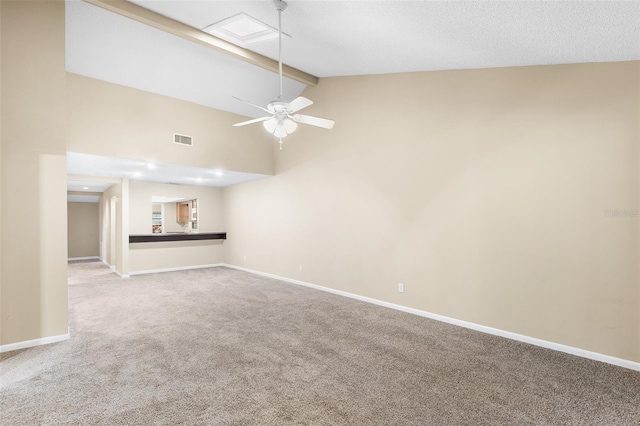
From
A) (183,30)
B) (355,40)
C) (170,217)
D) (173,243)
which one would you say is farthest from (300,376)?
(170,217)

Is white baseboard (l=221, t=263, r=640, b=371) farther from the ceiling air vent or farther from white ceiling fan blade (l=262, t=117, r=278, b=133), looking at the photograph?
the ceiling air vent

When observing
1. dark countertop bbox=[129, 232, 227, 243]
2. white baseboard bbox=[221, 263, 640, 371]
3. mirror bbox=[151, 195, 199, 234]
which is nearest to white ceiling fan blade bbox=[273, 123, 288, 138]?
white baseboard bbox=[221, 263, 640, 371]

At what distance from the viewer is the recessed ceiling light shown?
374 centimetres

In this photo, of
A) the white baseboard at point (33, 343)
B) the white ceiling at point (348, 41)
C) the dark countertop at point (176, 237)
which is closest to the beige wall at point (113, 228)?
the dark countertop at point (176, 237)

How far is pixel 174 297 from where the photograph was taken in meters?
5.60

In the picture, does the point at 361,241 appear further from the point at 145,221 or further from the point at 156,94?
the point at 145,221

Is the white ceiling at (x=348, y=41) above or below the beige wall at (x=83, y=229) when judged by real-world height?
above

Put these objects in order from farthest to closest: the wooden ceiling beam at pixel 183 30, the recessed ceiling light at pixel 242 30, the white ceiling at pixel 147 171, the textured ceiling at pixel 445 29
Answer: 1. the white ceiling at pixel 147 171
2. the recessed ceiling light at pixel 242 30
3. the wooden ceiling beam at pixel 183 30
4. the textured ceiling at pixel 445 29

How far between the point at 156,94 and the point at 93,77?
95 centimetres

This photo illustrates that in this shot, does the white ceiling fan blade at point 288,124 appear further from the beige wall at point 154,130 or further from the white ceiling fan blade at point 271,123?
the beige wall at point 154,130

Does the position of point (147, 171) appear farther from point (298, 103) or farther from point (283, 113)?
point (298, 103)

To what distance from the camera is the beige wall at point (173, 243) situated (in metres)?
8.14

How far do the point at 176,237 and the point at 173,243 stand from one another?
0.22 m

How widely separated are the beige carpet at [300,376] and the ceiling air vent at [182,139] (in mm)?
3252
